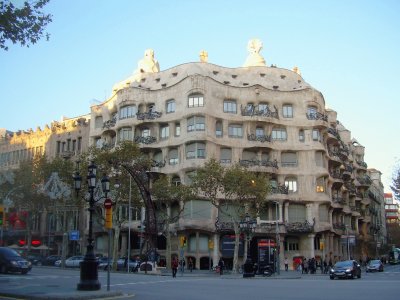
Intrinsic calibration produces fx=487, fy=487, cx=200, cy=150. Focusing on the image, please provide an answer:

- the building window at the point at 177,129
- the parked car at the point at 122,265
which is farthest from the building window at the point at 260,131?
the parked car at the point at 122,265

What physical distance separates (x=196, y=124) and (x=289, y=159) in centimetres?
1337

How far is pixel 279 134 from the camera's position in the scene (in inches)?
2515

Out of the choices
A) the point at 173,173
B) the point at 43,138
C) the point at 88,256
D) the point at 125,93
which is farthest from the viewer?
the point at 43,138

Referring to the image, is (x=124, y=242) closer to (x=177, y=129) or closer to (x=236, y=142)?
(x=177, y=129)

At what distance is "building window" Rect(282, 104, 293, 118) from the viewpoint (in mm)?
64438

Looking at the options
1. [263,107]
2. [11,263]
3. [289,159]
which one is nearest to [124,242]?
[289,159]

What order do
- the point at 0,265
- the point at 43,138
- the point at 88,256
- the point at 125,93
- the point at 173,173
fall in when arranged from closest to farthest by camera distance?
the point at 88,256 < the point at 0,265 < the point at 173,173 < the point at 125,93 < the point at 43,138

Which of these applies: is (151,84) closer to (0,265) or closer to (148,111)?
(148,111)

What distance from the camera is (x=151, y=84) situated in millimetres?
69500

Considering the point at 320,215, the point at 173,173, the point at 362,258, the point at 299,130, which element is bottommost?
the point at 362,258

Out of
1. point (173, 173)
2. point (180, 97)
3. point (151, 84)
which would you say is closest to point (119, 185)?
point (173, 173)

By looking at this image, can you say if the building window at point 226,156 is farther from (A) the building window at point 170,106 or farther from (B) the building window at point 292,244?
(B) the building window at point 292,244

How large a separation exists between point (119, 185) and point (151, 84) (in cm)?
2469

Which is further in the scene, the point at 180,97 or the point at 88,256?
the point at 180,97
